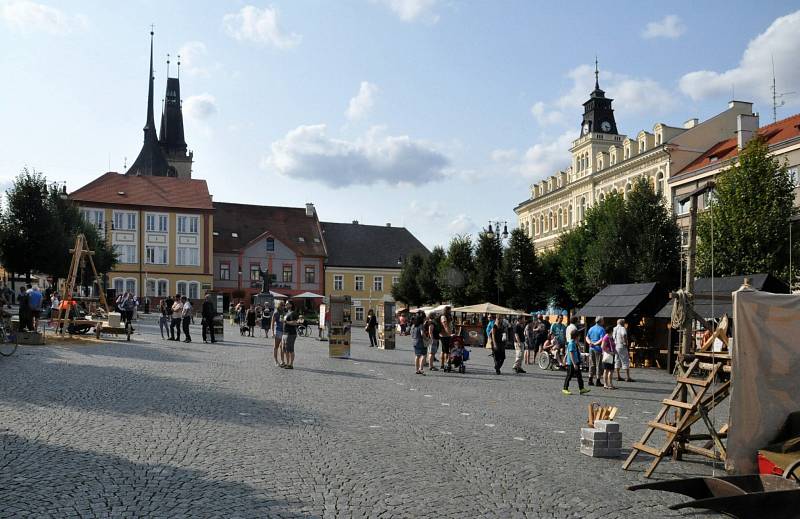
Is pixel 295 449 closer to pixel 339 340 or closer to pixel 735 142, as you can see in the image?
pixel 339 340

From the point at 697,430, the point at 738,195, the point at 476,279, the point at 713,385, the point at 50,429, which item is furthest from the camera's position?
the point at 476,279

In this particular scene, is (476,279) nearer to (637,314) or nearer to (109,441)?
(637,314)

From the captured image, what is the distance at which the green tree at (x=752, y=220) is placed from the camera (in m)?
34.7

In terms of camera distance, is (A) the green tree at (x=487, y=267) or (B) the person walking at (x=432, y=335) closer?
(B) the person walking at (x=432, y=335)

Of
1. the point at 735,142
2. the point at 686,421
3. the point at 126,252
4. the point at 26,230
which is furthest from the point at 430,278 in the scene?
the point at 686,421

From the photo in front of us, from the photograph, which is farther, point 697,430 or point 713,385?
point 697,430

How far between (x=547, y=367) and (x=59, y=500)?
21142 mm

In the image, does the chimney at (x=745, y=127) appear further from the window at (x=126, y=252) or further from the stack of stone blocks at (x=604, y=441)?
the window at (x=126, y=252)

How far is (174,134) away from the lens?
375ft

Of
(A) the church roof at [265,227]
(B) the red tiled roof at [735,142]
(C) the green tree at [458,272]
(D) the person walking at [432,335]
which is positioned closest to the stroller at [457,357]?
(D) the person walking at [432,335]

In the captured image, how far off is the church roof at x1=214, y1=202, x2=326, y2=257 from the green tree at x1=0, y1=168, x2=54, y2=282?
129ft

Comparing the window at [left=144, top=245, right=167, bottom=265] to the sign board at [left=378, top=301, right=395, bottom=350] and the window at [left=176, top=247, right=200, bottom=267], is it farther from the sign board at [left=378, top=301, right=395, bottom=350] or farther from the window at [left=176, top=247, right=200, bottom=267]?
the sign board at [left=378, top=301, right=395, bottom=350]

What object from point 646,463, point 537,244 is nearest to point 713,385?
point 646,463

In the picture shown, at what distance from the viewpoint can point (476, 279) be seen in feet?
192
